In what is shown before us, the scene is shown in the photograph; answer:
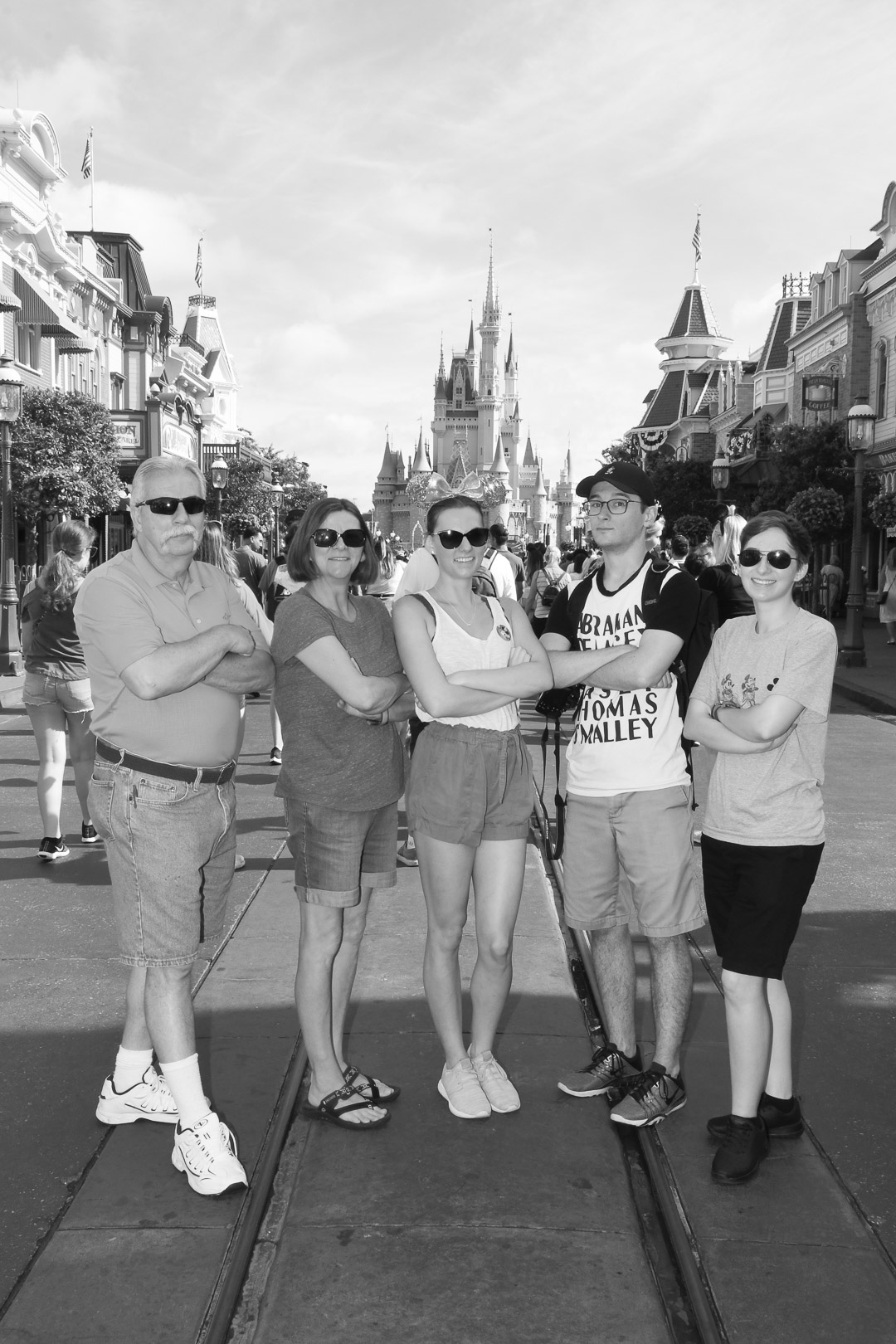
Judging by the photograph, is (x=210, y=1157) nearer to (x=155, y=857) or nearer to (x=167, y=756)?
(x=155, y=857)

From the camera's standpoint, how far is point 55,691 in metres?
7.19

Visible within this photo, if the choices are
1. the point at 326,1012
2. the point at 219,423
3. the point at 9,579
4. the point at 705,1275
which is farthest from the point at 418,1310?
the point at 219,423

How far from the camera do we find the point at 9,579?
17484 mm

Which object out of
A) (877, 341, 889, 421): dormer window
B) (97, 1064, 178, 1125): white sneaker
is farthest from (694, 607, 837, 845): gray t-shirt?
(877, 341, 889, 421): dormer window

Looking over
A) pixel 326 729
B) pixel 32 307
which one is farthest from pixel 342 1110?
pixel 32 307

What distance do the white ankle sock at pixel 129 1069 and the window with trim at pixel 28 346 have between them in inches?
1334

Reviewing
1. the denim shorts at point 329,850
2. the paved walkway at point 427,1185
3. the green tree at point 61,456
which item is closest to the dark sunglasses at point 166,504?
the denim shorts at point 329,850

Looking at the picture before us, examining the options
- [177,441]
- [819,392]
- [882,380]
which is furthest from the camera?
[177,441]

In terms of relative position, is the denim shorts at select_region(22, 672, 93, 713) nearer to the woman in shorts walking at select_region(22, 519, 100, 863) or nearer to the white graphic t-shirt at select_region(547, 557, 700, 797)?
the woman in shorts walking at select_region(22, 519, 100, 863)

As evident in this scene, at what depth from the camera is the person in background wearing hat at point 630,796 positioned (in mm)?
3857

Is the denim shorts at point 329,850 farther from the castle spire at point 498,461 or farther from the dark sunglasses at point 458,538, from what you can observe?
the castle spire at point 498,461

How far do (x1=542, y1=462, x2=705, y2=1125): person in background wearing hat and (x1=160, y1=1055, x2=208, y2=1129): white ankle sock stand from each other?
1214 mm

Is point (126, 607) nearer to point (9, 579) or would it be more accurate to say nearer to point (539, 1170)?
point (539, 1170)

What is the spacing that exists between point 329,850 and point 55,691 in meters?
3.94
